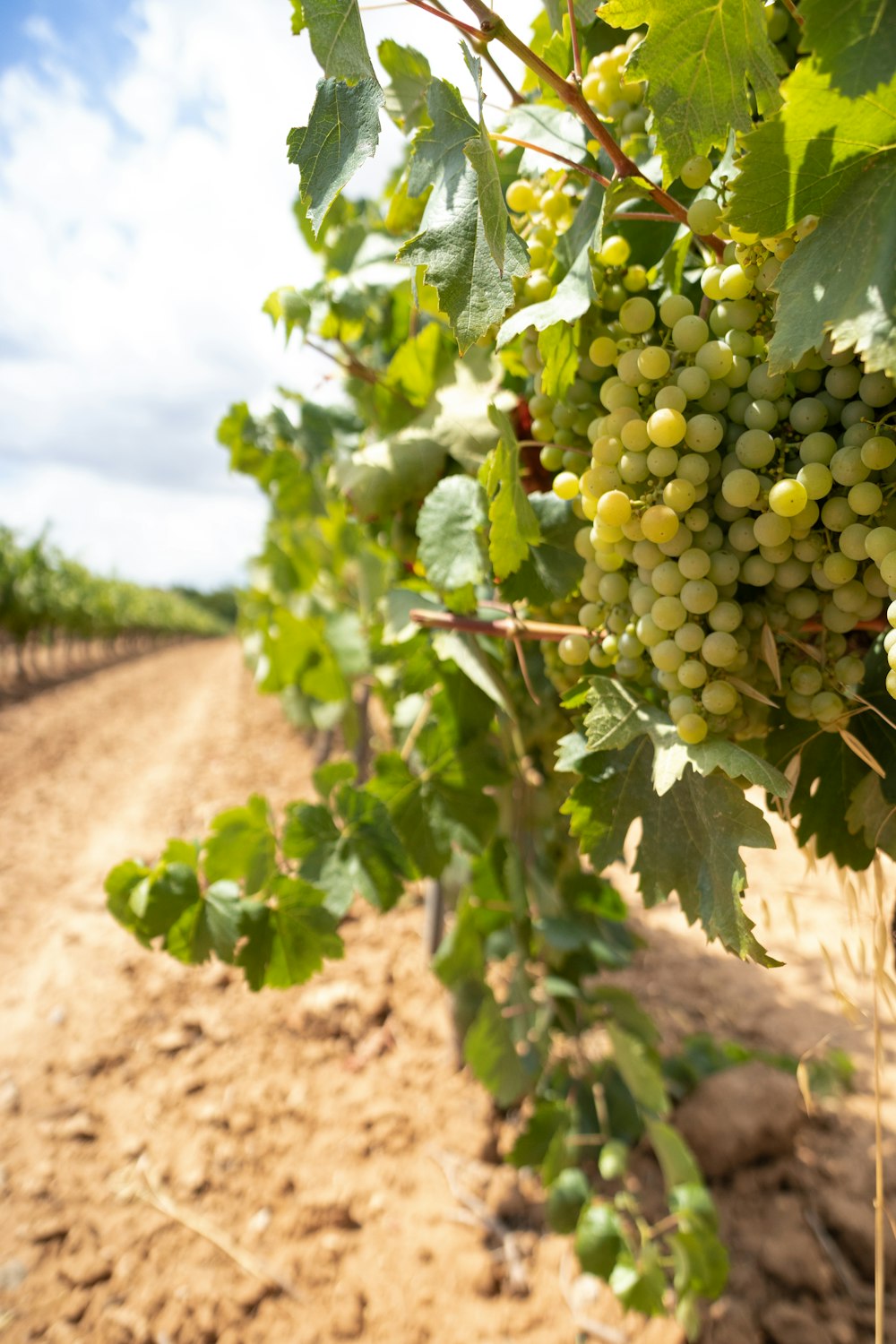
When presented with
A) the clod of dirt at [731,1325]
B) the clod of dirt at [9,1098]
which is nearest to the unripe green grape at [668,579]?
the clod of dirt at [731,1325]

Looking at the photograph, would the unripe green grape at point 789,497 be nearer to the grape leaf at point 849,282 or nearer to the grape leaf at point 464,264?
the grape leaf at point 849,282

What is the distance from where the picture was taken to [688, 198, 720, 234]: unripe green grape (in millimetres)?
652

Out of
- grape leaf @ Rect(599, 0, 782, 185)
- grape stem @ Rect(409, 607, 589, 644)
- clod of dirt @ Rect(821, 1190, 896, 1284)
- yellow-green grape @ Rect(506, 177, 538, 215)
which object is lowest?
clod of dirt @ Rect(821, 1190, 896, 1284)

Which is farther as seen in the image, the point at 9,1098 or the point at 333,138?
the point at 9,1098

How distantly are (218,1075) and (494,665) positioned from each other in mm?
2337

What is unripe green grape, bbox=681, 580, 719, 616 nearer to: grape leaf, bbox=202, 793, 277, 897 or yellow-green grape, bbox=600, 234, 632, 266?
yellow-green grape, bbox=600, 234, 632, 266

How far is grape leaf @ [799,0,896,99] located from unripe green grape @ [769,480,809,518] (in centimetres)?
26

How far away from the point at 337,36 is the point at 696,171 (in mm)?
319

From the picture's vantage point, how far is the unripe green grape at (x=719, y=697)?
0.71 metres

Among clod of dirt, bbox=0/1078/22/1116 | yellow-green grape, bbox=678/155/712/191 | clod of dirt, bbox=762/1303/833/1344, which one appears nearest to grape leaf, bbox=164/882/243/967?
yellow-green grape, bbox=678/155/712/191

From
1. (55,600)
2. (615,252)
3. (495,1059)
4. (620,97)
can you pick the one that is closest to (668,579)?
(615,252)

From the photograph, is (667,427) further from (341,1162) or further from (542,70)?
(341,1162)

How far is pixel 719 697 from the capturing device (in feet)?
2.32

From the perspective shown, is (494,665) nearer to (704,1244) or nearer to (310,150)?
(310,150)
